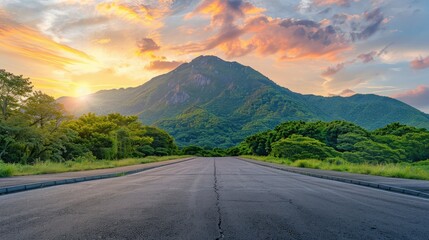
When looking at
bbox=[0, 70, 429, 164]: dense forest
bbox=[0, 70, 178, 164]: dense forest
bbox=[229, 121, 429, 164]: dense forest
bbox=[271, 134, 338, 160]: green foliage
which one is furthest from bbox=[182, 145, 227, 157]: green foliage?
bbox=[0, 70, 178, 164]: dense forest

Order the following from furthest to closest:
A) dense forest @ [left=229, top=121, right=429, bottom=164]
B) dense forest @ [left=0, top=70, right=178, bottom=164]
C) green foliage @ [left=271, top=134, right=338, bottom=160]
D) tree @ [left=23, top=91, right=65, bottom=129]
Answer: green foliage @ [left=271, top=134, right=338, bottom=160], dense forest @ [left=229, top=121, right=429, bottom=164], tree @ [left=23, top=91, right=65, bottom=129], dense forest @ [left=0, top=70, right=178, bottom=164]

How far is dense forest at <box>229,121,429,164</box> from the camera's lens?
6122 cm

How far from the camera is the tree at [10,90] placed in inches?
1293

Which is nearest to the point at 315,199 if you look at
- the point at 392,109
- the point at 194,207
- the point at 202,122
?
the point at 194,207

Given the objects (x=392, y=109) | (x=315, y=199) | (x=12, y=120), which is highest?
(x=392, y=109)

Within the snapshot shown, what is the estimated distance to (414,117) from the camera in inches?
6609

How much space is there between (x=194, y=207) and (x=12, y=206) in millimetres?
4722

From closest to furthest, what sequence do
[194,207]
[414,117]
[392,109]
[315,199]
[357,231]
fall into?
[357,231], [194,207], [315,199], [414,117], [392,109]

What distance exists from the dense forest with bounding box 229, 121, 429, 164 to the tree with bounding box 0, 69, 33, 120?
43.2 m

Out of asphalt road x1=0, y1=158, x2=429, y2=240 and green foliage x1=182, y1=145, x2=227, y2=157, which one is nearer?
asphalt road x1=0, y1=158, x2=429, y2=240

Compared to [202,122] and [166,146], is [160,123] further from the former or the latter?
[166,146]

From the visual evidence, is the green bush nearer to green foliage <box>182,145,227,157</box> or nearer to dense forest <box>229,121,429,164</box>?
dense forest <box>229,121,429,164</box>

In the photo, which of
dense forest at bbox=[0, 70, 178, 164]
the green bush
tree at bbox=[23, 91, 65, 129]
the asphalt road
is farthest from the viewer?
tree at bbox=[23, 91, 65, 129]

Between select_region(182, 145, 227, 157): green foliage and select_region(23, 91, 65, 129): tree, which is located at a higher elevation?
select_region(23, 91, 65, 129): tree
